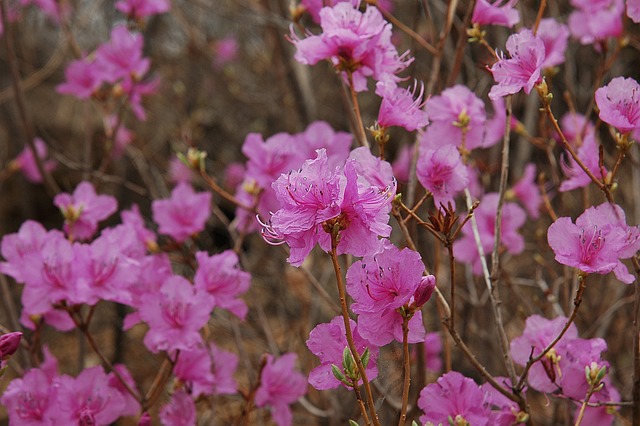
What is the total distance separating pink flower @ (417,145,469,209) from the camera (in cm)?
131

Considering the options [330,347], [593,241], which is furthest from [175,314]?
[593,241]

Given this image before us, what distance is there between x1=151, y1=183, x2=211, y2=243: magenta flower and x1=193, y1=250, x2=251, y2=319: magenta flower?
31 cm

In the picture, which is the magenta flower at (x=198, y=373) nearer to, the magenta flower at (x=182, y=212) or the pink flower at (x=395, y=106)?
the magenta flower at (x=182, y=212)

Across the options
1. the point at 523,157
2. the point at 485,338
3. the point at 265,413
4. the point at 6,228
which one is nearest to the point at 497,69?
the point at 485,338

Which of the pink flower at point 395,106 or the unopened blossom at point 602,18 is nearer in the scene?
the pink flower at point 395,106

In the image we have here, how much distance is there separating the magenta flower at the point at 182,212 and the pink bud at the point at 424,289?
40.2 inches

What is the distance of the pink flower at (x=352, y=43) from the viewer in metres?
1.35

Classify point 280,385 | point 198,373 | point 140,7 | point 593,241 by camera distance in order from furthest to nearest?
1. point 140,7
2. point 280,385
3. point 198,373
4. point 593,241

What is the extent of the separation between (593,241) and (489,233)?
0.84 meters

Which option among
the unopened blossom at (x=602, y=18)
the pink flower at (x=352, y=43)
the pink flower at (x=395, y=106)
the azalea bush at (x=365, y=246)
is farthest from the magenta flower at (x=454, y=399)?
the unopened blossom at (x=602, y=18)

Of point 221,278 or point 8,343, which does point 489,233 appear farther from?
point 8,343

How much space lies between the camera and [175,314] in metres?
1.56

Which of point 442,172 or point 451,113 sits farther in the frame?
point 451,113

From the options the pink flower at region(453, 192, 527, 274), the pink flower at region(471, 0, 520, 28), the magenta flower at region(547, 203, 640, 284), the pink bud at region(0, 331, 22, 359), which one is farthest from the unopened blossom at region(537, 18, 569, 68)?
the pink bud at region(0, 331, 22, 359)
